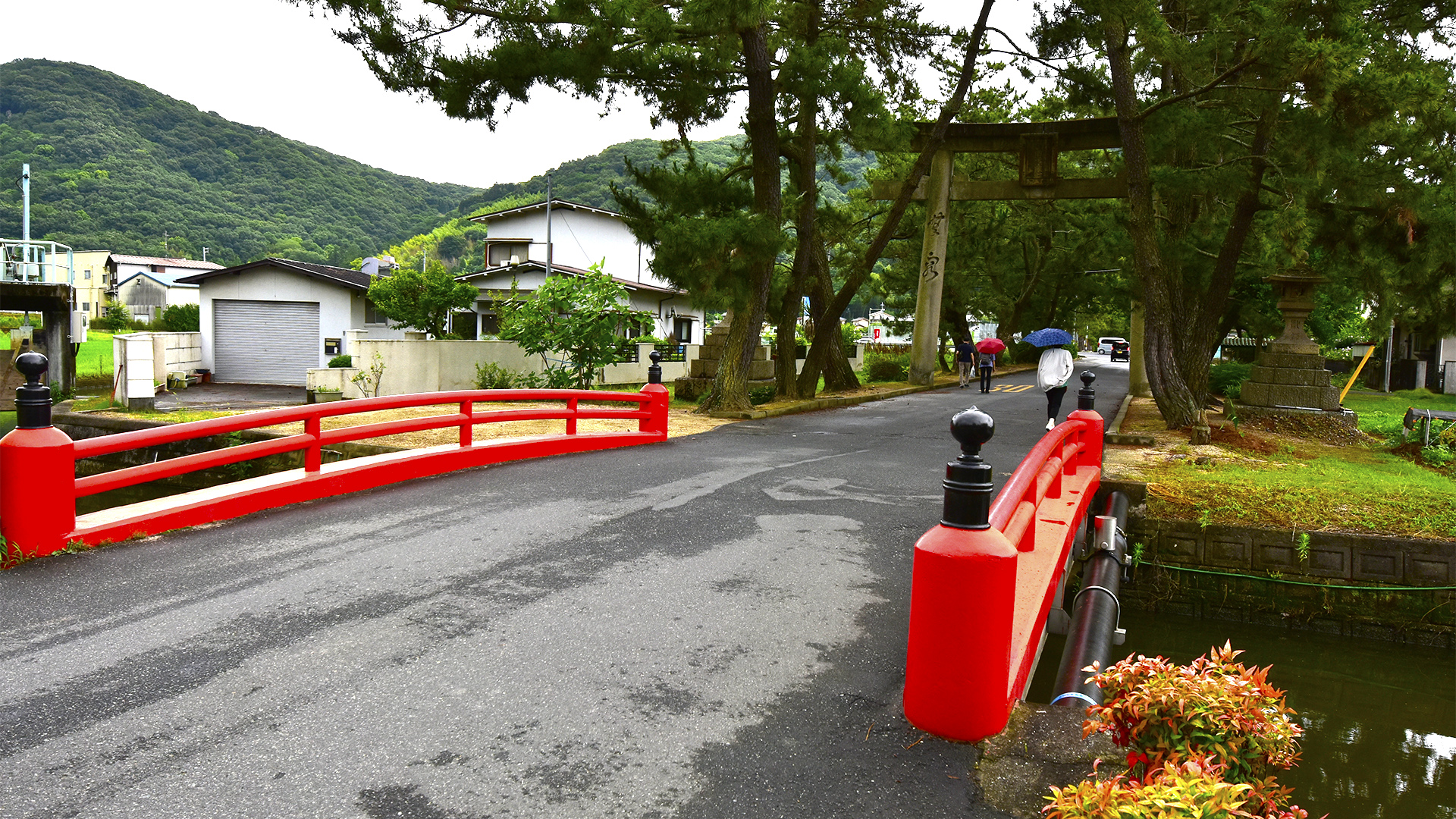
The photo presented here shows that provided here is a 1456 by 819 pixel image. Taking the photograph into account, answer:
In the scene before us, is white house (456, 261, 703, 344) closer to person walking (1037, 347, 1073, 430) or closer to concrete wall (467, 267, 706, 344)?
concrete wall (467, 267, 706, 344)

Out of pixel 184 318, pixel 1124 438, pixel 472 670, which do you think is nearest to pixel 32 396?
pixel 472 670

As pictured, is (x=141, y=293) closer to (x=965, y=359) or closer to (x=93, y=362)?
(x=93, y=362)

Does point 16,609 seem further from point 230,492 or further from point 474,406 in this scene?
point 474,406

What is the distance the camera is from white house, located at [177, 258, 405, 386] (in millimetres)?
32375

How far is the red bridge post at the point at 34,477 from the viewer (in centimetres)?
595

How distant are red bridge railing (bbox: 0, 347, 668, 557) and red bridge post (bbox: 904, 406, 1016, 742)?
218 inches

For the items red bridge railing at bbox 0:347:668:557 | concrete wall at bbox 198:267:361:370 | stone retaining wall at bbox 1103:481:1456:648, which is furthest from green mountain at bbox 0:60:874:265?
stone retaining wall at bbox 1103:481:1456:648

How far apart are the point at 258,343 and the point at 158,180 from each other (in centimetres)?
5700

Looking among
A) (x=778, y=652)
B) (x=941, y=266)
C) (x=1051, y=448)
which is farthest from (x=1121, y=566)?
(x=941, y=266)

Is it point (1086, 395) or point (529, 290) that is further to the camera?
point (529, 290)

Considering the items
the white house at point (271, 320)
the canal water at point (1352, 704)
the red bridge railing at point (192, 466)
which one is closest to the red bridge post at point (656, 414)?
the red bridge railing at point (192, 466)

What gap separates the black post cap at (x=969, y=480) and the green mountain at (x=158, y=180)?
81.5 metres

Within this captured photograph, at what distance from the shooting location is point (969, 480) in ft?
12.0

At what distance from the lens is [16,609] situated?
5.06 m
